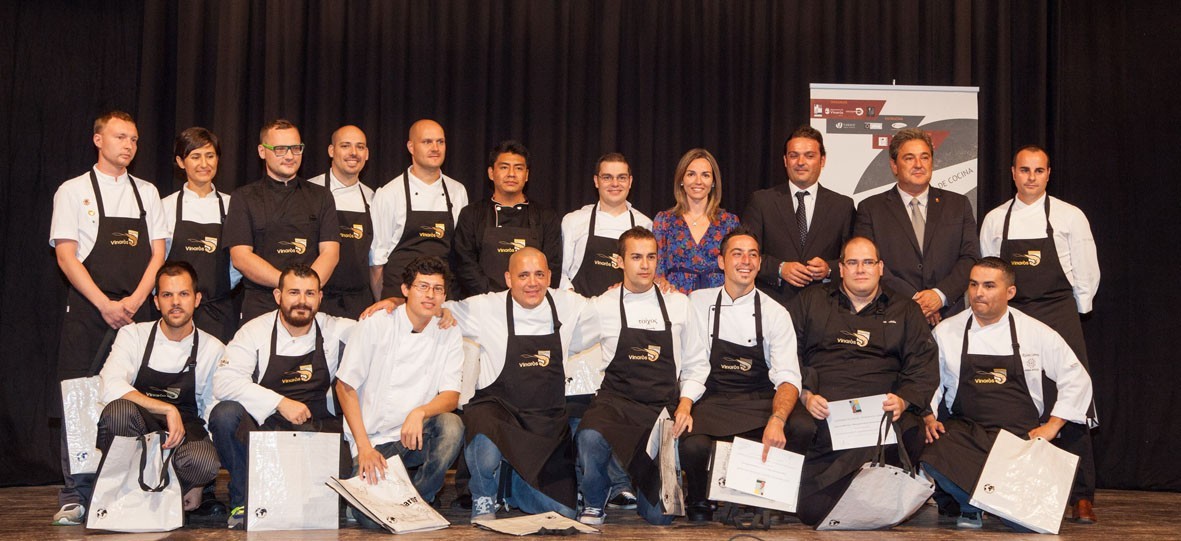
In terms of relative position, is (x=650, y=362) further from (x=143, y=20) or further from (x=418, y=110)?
(x=143, y=20)

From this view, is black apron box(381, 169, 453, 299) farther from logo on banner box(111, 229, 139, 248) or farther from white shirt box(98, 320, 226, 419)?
logo on banner box(111, 229, 139, 248)

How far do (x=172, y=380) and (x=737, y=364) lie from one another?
2.70m

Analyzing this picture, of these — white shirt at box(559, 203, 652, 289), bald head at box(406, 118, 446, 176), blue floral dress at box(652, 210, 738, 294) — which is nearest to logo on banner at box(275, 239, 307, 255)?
bald head at box(406, 118, 446, 176)

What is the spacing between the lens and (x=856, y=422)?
472 cm

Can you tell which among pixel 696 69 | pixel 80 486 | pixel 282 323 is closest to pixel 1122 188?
pixel 696 69

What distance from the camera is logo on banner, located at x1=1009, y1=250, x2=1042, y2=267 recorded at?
5.43 meters

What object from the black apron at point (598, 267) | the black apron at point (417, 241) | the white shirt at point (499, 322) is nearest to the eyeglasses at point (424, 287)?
the white shirt at point (499, 322)

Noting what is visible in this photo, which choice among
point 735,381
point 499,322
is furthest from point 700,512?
point 499,322

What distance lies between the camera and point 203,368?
4820mm

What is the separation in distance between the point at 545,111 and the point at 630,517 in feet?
9.87

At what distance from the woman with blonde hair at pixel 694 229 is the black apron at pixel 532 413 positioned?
0.80 m

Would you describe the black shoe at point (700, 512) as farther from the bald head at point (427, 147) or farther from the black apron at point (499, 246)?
the bald head at point (427, 147)

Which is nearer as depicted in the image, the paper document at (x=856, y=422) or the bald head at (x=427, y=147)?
the paper document at (x=856, y=422)

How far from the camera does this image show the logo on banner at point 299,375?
4.74 metres
